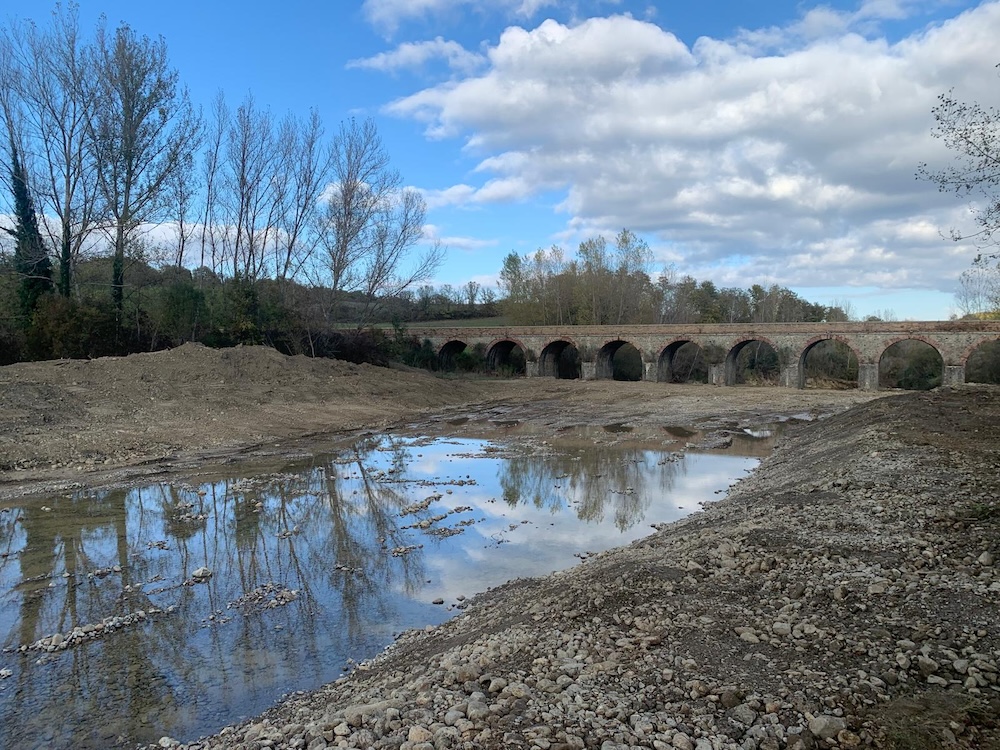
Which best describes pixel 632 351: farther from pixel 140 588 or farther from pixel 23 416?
pixel 140 588

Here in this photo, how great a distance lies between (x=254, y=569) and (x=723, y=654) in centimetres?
652

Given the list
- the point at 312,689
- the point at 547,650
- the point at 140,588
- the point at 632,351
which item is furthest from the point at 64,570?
the point at 632,351

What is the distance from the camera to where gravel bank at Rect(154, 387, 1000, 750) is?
11.5ft

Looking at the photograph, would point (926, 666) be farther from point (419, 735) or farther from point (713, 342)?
point (713, 342)

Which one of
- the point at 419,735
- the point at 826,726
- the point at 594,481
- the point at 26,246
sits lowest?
the point at 594,481

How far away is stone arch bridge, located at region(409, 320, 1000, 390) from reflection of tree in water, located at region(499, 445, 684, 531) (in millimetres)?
25581

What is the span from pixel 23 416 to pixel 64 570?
10288mm

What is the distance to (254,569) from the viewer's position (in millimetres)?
8641

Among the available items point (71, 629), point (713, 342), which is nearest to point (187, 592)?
point (71, 629)

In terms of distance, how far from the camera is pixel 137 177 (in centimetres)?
2727

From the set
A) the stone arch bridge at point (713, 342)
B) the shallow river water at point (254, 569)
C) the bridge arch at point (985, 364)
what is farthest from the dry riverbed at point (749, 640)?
the bridge arch at point (985, 364)

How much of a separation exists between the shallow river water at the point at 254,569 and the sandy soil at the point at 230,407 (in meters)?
2.94

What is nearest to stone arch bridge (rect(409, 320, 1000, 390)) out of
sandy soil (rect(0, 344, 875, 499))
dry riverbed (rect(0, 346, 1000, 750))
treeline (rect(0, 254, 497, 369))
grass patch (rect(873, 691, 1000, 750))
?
sandy soil (rect(0, 344, 875, 499))

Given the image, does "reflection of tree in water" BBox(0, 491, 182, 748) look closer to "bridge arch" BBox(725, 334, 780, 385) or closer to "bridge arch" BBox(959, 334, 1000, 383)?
"bridge arch" BBox(725, 334, 780, 385)
